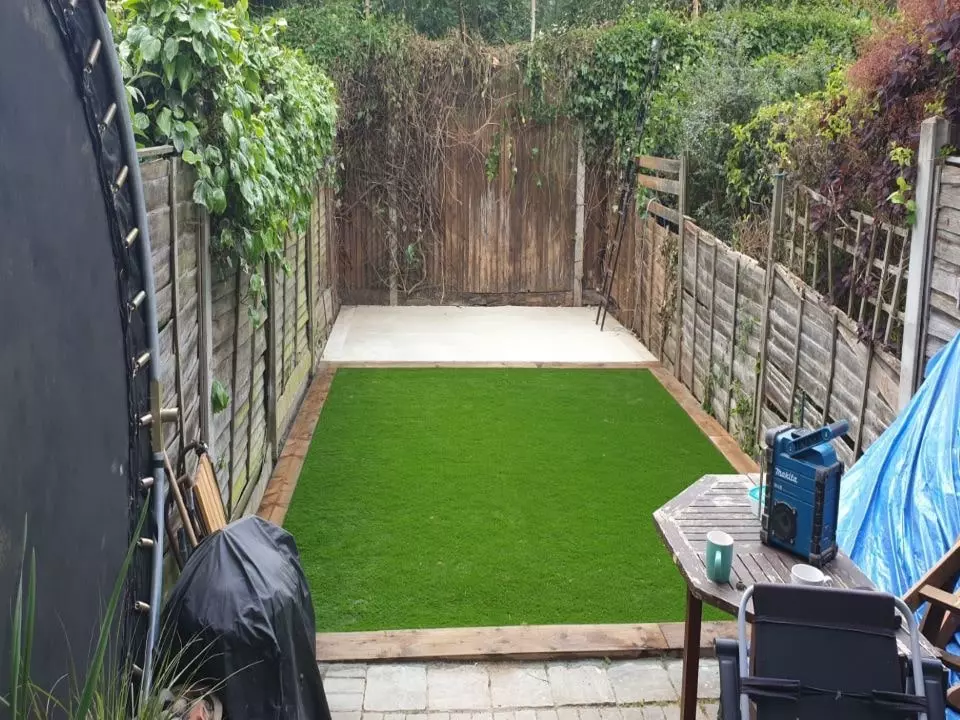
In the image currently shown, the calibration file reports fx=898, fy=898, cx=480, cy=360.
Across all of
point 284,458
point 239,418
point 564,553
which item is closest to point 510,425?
point 284,458

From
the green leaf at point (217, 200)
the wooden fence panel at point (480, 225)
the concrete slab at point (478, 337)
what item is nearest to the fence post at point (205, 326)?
the green leaf at point (217, 200)

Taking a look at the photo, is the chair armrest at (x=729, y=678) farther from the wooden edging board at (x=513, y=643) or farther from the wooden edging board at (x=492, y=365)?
the wooden edging board at (x=492, y=365)

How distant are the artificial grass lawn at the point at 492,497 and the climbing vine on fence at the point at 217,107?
1.33 m

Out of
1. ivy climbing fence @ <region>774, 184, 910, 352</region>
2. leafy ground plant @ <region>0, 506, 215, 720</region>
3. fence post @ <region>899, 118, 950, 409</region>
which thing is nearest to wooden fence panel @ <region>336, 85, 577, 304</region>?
ivy climbing fence @ <region>774, 184, 910, 352</region>

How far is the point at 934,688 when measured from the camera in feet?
6.10

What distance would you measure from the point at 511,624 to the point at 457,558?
2.09 feet

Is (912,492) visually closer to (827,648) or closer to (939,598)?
(939,598)

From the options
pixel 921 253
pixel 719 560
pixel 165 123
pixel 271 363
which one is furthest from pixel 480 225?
pixel 719 560

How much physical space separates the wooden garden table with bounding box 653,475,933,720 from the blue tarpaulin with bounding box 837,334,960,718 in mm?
501

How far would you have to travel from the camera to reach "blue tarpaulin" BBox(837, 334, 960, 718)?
295 centimetres

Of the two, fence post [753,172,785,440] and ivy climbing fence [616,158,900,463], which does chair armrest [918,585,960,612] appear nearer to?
ivy climbing fence [616,158,900,463]

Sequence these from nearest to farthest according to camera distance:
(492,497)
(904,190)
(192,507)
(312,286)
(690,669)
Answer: (690,669)
(192,507)
(904,190)
(492,497)
(312,286)

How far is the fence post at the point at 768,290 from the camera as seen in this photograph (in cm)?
528

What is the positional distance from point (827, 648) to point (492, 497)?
3.10 metres
